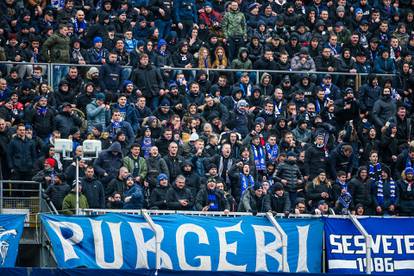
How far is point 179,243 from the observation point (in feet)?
88.1

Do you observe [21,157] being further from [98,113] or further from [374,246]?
[374,246]

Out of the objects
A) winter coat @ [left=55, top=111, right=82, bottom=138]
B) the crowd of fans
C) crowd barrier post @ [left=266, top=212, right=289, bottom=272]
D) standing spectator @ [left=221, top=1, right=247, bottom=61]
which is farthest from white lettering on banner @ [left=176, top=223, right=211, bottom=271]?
standing spectator @ [left=221, top=1, right=247, bottom=61]

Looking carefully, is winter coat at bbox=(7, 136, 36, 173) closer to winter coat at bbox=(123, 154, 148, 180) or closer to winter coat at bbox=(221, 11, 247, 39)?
winter coat at bbox=(123, 154, 148, 180)

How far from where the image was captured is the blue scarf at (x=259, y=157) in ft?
105

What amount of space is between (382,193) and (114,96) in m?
5.95

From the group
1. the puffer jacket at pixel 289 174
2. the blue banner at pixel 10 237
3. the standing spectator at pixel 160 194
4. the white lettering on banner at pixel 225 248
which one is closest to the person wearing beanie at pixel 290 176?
the puffer jacket at pixel 289 174

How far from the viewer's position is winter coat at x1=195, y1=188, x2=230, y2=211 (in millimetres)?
29109

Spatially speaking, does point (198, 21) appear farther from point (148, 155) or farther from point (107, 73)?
point (148, 155)

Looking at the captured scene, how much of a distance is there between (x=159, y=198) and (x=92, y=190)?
1.25m

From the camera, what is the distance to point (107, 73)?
3359 centimetres

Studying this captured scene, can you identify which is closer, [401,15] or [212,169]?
[212,169]

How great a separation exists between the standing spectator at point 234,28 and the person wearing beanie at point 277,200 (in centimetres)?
735

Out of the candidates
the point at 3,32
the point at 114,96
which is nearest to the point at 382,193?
the point at 114,96

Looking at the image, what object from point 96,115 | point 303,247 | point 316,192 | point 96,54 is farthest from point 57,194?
point 96,54
